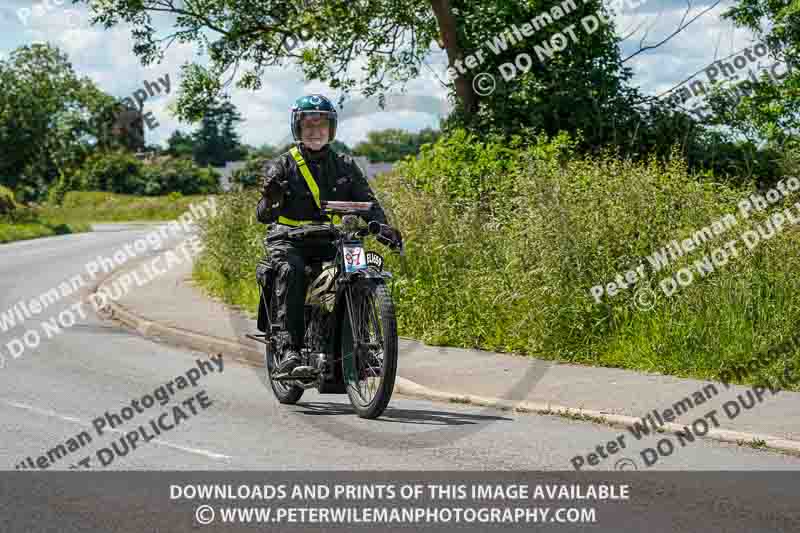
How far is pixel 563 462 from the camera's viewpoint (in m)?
6.69

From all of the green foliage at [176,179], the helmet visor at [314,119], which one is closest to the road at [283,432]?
the helmet visor at [314,119]

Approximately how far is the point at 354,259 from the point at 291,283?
0.76 metres

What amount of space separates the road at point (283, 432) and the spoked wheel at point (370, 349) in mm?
207

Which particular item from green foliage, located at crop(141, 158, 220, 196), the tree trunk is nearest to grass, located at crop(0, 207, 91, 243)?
the tree trunk

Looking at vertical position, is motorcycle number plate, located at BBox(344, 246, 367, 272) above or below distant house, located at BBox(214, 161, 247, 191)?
below

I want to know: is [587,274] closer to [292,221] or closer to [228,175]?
[292,221]

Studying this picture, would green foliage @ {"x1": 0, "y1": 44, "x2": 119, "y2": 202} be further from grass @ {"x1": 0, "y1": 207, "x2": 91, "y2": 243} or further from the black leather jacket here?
the black leather jacket

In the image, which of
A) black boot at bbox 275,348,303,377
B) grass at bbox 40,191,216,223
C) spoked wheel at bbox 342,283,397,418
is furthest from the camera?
grass at bbox 40,191,216,223

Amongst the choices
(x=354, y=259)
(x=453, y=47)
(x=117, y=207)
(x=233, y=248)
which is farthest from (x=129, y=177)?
(x=354, y=259)

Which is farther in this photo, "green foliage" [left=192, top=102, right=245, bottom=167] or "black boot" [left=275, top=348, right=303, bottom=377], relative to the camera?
"green foliage" [left=192, top=102, right=245, bottom=167]

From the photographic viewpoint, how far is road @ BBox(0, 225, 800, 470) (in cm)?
675

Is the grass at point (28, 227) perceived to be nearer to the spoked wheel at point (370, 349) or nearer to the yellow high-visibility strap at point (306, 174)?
the yellow high-visibility strap at point (306, 174)

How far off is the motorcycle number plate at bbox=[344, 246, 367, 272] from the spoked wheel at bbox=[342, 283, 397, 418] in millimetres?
139

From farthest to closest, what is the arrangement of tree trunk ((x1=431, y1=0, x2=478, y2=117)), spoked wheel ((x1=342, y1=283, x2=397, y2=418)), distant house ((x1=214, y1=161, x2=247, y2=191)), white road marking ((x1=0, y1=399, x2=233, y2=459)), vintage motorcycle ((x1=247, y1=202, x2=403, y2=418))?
distant house ((x1=214, y1=161, x2=247, y2=191)) < tree trunk ((x1=431, y1=0, x2=478, y2=117)) < vintage motorcycle ((x1=247, y1=202, x2=403, y2=418)) < spoked wheel ((x1=342, y1=283, x2=397, y2=418)) < white road marking ((x1=0, y1=399, x2=233, y2=459))
